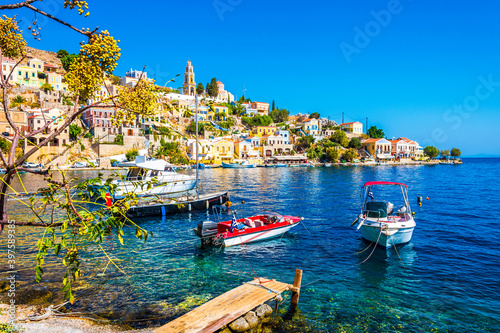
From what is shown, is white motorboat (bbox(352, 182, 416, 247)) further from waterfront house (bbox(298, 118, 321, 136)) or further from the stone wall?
waterfront house (bbox(298, 118, 321, 136))

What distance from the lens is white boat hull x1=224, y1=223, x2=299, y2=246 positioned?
16.9 m

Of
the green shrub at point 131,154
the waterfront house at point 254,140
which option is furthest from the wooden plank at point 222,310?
the waterfront house at point 254,140

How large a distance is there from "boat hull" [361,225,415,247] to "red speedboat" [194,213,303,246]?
4624mm

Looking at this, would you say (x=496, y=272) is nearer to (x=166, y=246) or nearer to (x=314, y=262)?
(x=314, y=262)

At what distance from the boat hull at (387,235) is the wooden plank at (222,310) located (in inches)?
337

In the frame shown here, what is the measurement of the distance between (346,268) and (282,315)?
542 cm

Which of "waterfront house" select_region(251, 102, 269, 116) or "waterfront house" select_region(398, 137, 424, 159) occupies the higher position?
"waterfront house" select_region(251, 102, 269, 116)

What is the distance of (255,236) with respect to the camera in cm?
1769

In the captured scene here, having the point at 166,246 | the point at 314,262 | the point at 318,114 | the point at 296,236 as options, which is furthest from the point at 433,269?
the point at 318,114

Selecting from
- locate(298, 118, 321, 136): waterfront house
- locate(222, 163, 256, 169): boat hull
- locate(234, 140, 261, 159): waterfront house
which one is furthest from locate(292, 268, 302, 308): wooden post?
locate(298, 118, 321, 136): waterfront house

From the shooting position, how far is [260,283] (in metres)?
10.4

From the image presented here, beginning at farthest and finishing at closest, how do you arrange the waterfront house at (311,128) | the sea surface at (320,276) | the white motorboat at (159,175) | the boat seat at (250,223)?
the waterfront house at (311,128) → the white motorboat at (159,175) → the boat seat at (250,223) → the sea surface at (320,276)

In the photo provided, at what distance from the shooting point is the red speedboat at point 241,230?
54.7 feet

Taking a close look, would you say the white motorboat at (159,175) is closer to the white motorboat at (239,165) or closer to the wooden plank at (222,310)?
the wooden plank at (222,310)
